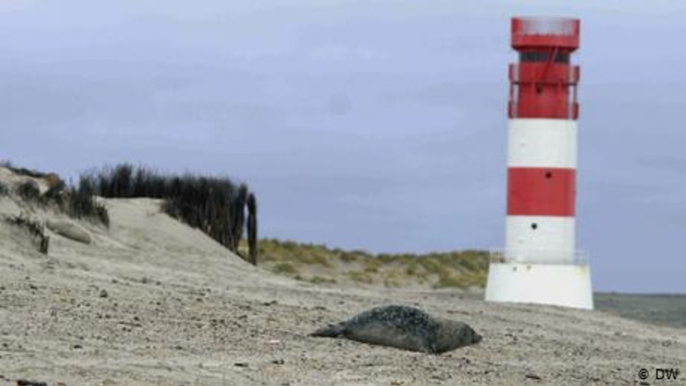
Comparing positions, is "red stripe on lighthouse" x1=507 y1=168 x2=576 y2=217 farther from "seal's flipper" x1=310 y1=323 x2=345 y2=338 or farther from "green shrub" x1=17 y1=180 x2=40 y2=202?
"seal's flipper" x1=310 y1=323 x2=345 y2=338

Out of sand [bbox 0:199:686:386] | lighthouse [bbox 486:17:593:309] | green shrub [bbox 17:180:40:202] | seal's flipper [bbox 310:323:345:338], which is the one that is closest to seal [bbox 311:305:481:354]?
seal's flipper [bbox 310:323:345:338]

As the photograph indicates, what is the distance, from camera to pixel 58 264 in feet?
63.0

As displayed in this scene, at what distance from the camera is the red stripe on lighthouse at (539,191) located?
98.0ft

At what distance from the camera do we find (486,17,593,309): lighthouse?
29875 mm

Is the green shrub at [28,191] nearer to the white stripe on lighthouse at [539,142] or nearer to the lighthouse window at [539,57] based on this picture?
the white stripe on lighthouse at [539,142]

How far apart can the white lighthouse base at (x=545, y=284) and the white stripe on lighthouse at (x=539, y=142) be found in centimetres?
178

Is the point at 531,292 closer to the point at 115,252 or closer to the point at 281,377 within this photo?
the point at 115,252

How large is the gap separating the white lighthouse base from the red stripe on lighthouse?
0.95 metres

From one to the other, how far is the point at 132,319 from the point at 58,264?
4686mm

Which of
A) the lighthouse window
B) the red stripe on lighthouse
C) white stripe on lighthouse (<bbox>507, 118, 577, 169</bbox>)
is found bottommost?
the red stripe on lighthouse

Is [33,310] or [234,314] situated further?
[234,314]

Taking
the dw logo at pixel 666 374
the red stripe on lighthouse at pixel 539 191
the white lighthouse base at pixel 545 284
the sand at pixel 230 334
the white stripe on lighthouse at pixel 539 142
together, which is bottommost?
the dw logo at pixel 666 374

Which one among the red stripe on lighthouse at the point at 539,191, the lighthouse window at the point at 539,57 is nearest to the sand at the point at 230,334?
the red stripe on lighthouse at the point at 539,191

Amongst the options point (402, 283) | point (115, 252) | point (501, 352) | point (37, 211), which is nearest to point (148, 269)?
point (115, 252)
